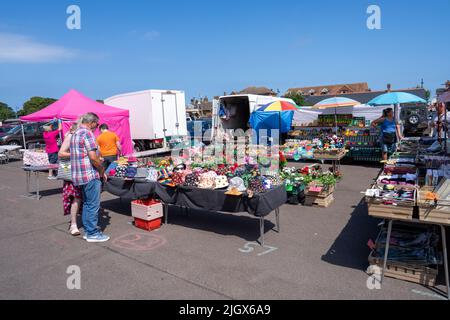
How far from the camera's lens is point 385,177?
4.55 metres

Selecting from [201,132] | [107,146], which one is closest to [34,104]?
[201,132]

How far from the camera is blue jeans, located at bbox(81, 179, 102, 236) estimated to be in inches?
193

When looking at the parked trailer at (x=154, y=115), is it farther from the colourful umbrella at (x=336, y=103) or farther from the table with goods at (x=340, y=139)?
the colourful umbrella at (x=336, y=103)

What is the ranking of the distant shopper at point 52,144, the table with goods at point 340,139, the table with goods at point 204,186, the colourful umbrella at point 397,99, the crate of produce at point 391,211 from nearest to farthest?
the crate of produce at point 391,211, the table with goods at point 204,186, the colourful umbrella at point 397,99, the distant shopper at point 52,144, the table with goods at point 340,139

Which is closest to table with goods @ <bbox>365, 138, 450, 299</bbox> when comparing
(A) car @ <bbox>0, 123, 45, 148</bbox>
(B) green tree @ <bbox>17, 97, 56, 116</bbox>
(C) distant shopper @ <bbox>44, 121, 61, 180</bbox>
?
(C) distant shopper @ <bbox>44, 121, 61, 180</bbox>

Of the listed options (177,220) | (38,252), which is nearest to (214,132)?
(177,220)

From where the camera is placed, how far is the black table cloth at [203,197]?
4.63 m

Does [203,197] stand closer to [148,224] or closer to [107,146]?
[148,224]

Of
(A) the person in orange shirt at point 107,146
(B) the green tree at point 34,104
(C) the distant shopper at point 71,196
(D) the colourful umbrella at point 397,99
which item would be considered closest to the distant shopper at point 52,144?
(A) the person in orange shirt at point 107,146

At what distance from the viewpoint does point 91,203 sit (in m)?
4.99

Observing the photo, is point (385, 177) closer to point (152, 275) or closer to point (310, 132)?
point (152, 275)

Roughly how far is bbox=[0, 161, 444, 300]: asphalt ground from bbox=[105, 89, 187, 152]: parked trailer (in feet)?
26.5

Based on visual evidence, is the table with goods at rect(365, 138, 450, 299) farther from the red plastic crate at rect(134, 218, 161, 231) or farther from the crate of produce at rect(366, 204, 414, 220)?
the red plastic crate at rect(134, 218, 161, 231)

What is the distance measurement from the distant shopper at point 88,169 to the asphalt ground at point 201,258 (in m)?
0.36
